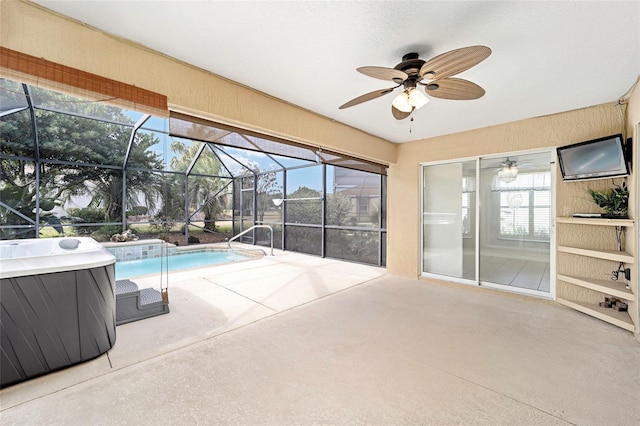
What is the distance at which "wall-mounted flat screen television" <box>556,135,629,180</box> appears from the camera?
2859mm

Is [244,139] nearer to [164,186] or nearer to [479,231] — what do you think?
[479,231]

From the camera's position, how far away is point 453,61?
1719 millimetres

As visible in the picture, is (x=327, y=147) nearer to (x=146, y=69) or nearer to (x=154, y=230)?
(x=146, y=69)

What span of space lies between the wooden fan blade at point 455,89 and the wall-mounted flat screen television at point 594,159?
201cm

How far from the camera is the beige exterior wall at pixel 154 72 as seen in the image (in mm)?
1703

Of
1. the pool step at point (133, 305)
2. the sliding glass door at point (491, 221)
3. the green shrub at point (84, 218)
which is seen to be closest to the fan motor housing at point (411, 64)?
the sliding glass door at point (491, 221)

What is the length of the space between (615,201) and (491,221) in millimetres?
1338

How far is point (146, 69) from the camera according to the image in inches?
85.1

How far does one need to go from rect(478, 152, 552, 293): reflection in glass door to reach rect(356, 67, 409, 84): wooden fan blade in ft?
9.56

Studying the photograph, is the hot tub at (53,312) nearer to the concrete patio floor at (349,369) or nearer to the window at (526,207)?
the concrete patio floor at (349,369)

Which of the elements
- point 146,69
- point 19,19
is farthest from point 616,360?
point 19,19

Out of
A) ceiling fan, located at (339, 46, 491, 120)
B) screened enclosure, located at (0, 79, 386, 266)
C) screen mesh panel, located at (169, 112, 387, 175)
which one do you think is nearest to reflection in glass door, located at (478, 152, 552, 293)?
screened enclosure, located at (0, 79, 386, 266)

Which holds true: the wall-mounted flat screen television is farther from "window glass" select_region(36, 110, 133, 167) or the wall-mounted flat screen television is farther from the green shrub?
the green shrub

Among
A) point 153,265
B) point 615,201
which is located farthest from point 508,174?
point 153,265
